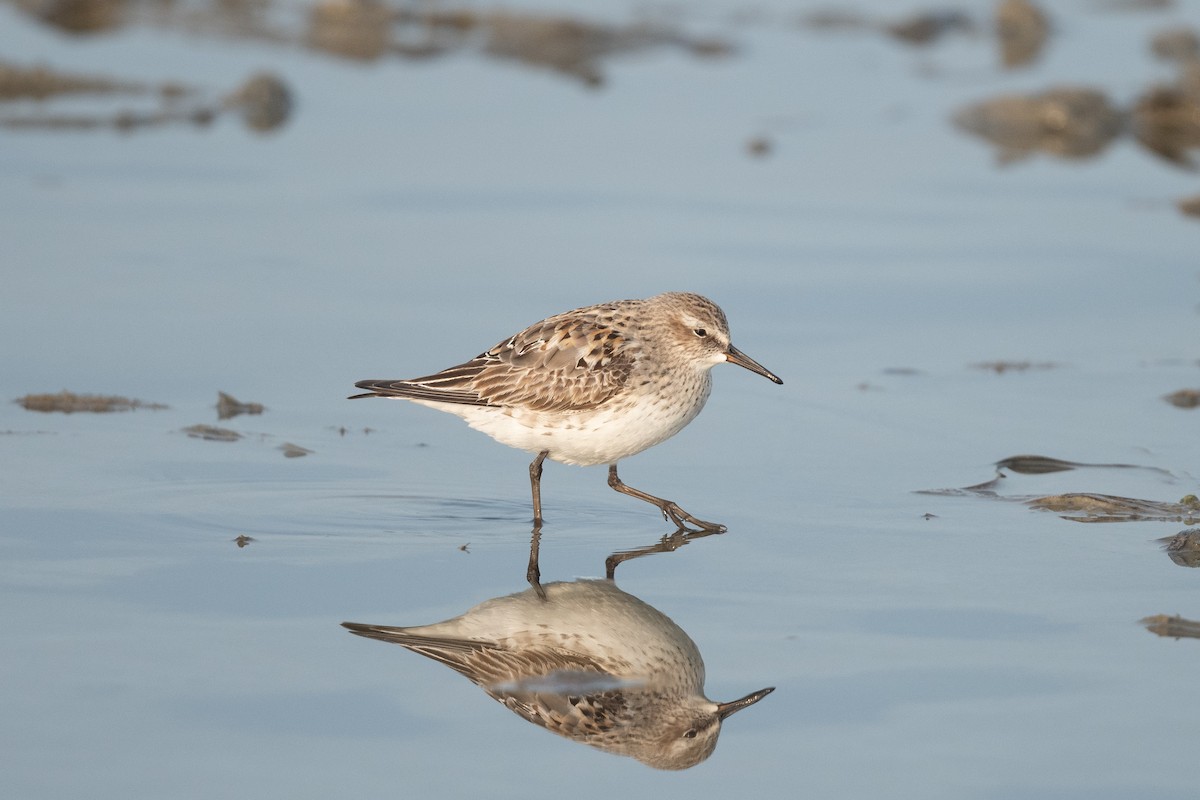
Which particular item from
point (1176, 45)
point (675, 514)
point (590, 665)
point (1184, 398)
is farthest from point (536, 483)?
point (1176, 45)

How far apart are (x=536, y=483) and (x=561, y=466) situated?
1207 mm

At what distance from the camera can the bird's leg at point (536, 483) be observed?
26.0 ft

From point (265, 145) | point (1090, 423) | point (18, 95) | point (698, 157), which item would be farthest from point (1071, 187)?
→ point (18, 95)

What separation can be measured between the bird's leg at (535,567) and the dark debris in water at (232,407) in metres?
2.15

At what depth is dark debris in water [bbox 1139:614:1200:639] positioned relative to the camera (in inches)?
253

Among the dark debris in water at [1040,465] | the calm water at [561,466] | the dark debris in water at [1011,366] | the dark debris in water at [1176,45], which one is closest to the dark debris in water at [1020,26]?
the dark debris in water at [1176,45]

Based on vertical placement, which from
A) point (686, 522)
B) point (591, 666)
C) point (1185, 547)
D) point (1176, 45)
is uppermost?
point (1176, 45)

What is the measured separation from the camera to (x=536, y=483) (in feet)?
26.2

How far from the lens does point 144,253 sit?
38.2 ft

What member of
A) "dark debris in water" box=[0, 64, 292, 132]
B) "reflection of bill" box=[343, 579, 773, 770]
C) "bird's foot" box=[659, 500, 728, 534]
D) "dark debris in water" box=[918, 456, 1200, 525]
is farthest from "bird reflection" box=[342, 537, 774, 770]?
"dark debris in water" box=[0, 64, 292, 132]

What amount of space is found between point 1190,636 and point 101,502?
479cm

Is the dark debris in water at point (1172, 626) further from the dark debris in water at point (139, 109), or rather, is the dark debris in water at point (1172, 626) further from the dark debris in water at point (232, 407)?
the dark debris in water at point (139, 109)

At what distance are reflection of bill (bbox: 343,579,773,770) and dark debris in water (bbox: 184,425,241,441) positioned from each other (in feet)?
8.16

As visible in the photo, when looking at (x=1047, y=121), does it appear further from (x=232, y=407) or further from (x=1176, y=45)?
(x=232, y=407)
